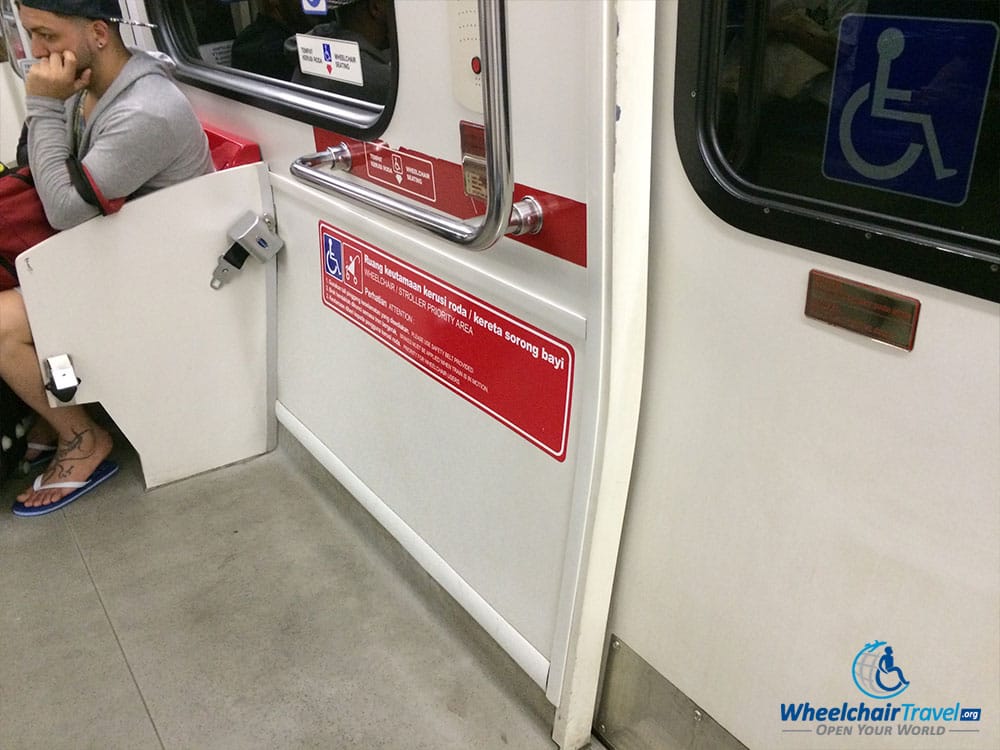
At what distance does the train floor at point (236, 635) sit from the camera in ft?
5.48

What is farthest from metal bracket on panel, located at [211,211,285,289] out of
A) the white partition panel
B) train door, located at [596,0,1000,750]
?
train door, located at [596,0,1000,750]

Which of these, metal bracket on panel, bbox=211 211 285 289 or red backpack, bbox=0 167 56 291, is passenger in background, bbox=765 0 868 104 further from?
red backpack, bbox=0 167 56 291

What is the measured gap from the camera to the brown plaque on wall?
90 centimetres

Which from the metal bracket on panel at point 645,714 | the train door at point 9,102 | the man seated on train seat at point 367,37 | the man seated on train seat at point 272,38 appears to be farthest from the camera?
the train door at point 9,102

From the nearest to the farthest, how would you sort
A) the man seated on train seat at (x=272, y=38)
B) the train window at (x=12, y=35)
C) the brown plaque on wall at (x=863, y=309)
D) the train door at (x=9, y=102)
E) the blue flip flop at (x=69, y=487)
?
the brown plaque on wall at (x=863, y=309), the man seated on train seat at (x=272, y=38), the blue flip flop at (x=69, y=487), the train window at (x=12, y=35), the train door at (x=9, y=102)

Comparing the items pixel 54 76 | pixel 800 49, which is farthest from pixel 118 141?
pixel 800 49

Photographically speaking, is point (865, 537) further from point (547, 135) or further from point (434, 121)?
point (434, 121)

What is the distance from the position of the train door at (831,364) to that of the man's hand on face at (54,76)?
1.65m

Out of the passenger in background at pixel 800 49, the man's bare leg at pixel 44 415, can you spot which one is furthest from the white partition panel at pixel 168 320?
the passenger in background at pixel 800 49

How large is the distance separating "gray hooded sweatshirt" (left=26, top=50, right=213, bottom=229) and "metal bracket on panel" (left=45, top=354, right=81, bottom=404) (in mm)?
367

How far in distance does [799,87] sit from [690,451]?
0.54 m

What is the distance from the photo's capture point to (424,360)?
5.50ft

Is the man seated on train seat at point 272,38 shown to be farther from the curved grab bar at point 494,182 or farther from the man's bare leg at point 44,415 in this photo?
the man's bare leg at point 44,415

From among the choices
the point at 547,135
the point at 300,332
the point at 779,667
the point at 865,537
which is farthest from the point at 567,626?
the point at 300,332
